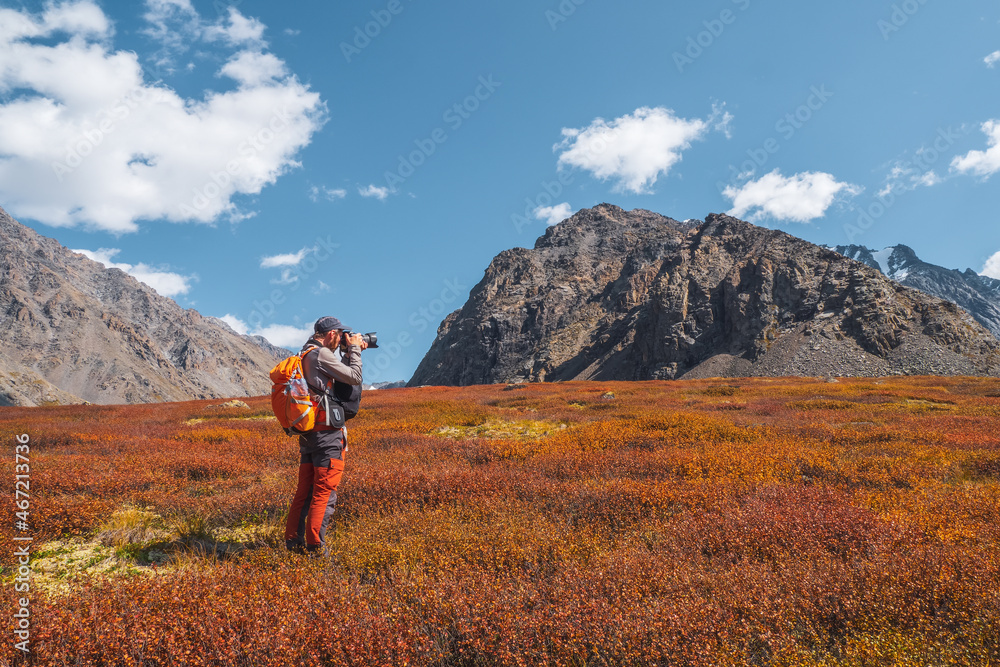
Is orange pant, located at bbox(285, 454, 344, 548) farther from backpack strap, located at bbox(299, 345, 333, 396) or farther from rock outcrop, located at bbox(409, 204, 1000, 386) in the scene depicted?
rock outcrop, located at bbox(409, 204, 1000, 386)

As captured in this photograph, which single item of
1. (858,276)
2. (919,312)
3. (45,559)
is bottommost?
(45,559)

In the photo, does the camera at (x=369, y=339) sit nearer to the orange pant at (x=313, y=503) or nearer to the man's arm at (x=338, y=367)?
the man's arm at (x=338, y=367)

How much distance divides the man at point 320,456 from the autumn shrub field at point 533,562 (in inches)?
12.4

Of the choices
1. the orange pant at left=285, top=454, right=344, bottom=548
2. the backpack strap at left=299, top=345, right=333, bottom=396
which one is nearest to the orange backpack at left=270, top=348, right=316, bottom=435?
the backpack strap at left=299, top=345, right=333, bottom=396

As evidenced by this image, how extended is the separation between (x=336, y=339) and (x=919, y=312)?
98.0 meters

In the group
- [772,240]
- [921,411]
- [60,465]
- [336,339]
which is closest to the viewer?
[336,339]

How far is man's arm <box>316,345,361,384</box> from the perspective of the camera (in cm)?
427

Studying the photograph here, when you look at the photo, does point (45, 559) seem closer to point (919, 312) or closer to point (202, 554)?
point (202, 554)

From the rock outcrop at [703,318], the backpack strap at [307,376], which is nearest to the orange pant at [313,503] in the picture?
the backpack strap at [307,376]

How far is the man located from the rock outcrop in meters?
78.6

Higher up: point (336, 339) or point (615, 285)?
point (615, 285)

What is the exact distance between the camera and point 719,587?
3.06m

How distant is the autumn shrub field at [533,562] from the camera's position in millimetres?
2449

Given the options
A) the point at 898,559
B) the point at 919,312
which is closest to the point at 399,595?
the point at 898,559
